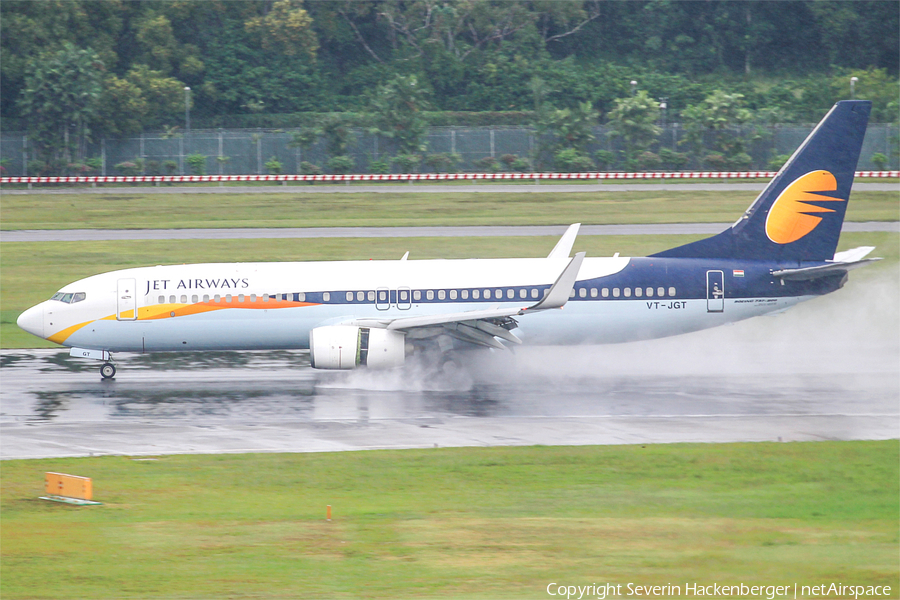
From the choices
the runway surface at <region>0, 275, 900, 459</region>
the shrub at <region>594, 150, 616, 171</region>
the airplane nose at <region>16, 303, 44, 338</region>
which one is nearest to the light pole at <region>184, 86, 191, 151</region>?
the shrub at <region>594, 150, 616, 171</region>

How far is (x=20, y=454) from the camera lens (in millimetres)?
19281

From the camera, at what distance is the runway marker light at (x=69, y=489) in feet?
52.7

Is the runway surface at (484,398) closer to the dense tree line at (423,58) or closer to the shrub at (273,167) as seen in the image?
the shrub at (273,167)

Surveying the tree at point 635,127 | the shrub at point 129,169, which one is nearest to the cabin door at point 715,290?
the tree at point 635,127

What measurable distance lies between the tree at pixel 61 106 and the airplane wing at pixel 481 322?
5380 cm

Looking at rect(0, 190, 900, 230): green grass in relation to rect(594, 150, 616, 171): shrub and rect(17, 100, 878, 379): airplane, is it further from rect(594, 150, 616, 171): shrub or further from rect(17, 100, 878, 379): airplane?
rect(17, 100, 878, 379): airplane

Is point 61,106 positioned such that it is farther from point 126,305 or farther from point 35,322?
point 126,305

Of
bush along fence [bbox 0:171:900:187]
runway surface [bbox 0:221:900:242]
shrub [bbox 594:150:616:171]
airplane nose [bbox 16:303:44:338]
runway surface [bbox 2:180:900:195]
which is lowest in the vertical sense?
airplane nose [bbox 16:303:44:338]

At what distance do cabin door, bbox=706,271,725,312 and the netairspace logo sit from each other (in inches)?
561

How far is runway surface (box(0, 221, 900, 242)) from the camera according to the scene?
45406 millimetres

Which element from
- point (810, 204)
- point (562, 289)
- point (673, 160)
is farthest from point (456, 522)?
point (673, 160)

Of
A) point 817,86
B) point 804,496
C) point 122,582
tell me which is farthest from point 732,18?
point 122,582

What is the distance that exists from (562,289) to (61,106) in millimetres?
58700

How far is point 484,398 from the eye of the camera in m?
23.8
